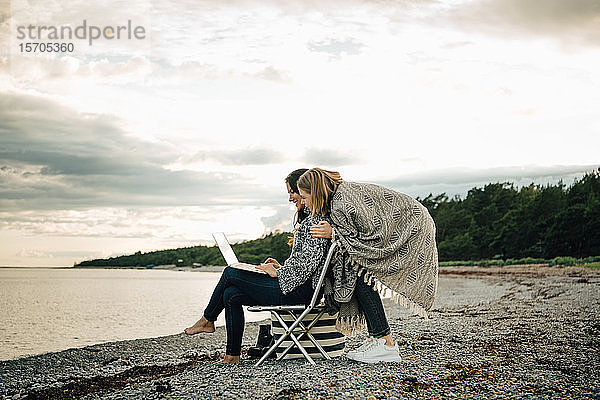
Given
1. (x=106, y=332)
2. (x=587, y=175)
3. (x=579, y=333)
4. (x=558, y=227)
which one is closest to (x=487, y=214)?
(x=587, y=175)

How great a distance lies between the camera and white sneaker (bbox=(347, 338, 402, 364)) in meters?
6.23

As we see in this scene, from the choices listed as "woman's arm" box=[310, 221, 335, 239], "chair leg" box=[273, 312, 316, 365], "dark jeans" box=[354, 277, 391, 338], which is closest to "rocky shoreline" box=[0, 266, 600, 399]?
"chair leg" box=[273, 312, 316, 365]

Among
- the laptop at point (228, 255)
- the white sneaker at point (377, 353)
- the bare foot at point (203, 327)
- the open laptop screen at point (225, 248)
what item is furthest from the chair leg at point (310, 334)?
the open laptop screen at point (225, 248)

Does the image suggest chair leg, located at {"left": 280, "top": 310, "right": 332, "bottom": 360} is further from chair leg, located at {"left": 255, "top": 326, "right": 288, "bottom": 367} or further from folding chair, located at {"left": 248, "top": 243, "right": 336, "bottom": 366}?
chair leg, located at {"left": 255, "top": 326, "right": 288, "bottom": 367}

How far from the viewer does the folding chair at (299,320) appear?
6172 mm

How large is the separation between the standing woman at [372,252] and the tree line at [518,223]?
4010 cm

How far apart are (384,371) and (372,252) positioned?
1185 mm

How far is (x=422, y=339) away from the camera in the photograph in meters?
8.29

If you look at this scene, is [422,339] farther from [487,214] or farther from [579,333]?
[487,214]

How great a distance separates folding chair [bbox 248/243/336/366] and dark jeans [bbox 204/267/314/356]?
0.09 meters

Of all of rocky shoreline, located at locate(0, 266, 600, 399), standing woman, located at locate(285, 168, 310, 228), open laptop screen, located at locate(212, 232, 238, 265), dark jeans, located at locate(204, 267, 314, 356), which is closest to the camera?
rocky shoreline, located at locate(0, 266, 600, 399)

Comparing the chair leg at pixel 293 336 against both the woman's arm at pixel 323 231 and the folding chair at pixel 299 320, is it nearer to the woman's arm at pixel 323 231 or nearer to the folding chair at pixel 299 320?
the folding chair at pixel 299 320

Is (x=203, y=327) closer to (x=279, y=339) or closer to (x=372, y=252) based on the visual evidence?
(x=279, y=339)

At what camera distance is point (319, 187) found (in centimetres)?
625
